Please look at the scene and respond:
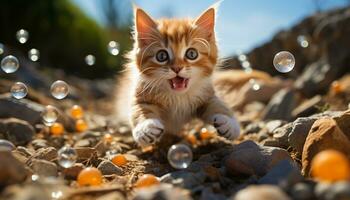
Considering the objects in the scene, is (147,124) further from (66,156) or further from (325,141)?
(325,141)

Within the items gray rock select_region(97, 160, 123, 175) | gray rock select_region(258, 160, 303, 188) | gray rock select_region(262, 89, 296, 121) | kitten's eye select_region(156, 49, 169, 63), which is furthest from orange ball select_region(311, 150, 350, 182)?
gray rock select_region(262, 89, 296, 121)

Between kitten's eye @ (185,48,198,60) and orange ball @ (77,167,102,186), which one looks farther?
kitten's eye @ (185,48,198,60)

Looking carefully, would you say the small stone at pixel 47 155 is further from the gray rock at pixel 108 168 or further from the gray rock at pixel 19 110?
the gray rock at pixel 19 110

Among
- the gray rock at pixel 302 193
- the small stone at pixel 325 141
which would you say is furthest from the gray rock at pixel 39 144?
the gray rock at pixel 302 193

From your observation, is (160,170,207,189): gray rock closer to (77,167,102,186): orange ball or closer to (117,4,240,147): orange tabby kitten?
(77,167,102,186): orange ball

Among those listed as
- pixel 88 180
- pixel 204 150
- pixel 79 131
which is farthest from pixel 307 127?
pixel 79 131

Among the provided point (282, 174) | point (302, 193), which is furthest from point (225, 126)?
point (302, 193)

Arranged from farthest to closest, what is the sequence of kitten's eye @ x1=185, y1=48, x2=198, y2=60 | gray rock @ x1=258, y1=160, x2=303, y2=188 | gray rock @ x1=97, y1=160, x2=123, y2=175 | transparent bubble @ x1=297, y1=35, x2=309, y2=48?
transparent bubble @ x1=297, y1=35, x2=309, y2=48, kitten's eye @ x1=185, y1=48, x2=198, y2=60, gray rock @ x1=97, y1=160, x2=123, y2=175, gray rock @ x1=258, y1=160, x2=303, y2=188
